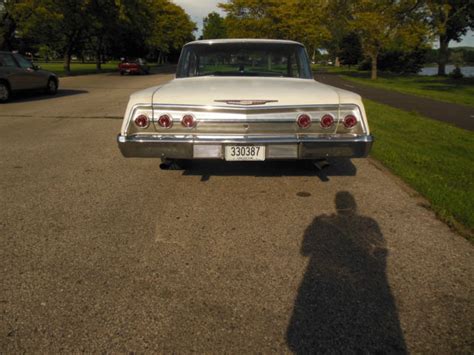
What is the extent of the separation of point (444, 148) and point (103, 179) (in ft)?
18.1

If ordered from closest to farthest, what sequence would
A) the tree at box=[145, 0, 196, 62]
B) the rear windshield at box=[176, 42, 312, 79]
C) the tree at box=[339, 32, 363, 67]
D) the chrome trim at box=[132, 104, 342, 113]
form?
1. the chrome trim at box=[132, 104, 342, 113]
2. the rear windshield at box=[176, 42, 312, 79]
3. the tree at box=[145, 0, 196, 62]
4. the tree at box=[339, 32, 363, 67]

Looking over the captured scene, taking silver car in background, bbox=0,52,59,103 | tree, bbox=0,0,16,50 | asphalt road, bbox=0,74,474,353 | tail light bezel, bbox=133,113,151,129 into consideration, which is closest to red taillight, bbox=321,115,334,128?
asphalt road, bbox=0,74,474,353

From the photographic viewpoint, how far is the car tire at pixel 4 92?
12548 millimetres

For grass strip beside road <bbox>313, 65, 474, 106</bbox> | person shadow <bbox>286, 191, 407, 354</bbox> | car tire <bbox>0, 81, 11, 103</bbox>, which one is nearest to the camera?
person shadow <bbox>286, 191, 407, 354</bbox>

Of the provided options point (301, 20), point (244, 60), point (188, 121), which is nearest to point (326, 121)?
point (188, 121)

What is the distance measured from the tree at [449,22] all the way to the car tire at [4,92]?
25.6 meters

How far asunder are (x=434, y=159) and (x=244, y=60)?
317cm

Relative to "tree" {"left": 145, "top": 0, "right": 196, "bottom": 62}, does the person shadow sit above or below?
below

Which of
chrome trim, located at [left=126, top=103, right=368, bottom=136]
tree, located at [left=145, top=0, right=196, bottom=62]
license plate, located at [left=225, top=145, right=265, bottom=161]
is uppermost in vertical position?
tree, located at [left=145, top=0, right=196, bottom=62]

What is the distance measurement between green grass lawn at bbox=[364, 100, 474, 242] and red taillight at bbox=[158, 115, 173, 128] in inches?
107

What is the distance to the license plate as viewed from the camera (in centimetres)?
371

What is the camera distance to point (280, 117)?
371 cm

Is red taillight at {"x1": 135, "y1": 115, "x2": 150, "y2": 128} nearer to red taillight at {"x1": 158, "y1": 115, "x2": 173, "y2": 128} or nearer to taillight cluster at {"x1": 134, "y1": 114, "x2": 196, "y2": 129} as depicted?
taillight cluster at {"x1": 134, "y1": 114, "x2": 196, "y2": 129}

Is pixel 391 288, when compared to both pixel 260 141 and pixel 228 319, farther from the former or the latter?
pixel 260 141
